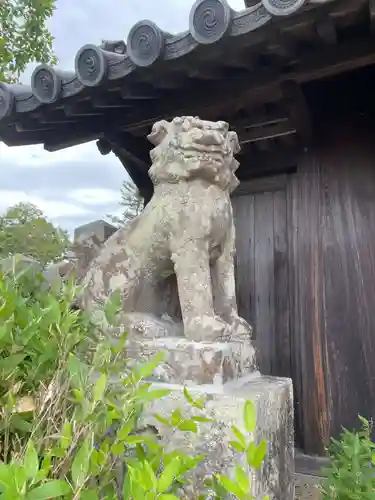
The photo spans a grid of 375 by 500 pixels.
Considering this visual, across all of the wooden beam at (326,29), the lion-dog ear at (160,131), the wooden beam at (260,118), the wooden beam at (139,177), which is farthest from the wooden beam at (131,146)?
the wooden beam at (326,29)

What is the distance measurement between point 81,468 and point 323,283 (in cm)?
234

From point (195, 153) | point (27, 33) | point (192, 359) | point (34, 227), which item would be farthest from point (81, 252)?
point (34, 227)

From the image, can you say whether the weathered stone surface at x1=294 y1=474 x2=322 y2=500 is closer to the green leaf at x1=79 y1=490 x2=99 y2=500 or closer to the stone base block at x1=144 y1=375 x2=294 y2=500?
the stone base block at x1=144 y1=375 x2=294 y2=500

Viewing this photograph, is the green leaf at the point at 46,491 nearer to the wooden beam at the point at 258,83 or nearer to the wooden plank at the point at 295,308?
the wooden plank at the point at 295,308

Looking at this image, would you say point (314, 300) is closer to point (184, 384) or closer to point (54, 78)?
point (184, 384)

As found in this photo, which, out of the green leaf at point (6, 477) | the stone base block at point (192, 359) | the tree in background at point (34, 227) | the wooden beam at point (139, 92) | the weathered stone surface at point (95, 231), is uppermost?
the tree in background at point (34, 227)

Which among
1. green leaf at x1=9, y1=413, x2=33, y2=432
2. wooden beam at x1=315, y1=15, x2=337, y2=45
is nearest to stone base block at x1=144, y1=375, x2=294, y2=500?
green leaf at x1=9, y1=413, x2=33, y2=432

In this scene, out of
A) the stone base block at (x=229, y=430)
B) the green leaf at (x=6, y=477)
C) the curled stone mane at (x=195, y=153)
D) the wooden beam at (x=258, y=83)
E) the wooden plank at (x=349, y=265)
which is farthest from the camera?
the wooden plank at (x=349, y=265)

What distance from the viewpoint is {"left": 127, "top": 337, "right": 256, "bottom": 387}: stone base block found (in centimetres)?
150

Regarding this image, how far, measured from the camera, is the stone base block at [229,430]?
4.42 feet

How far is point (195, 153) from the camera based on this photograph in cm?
177

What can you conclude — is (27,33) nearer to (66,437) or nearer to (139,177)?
(139,177)

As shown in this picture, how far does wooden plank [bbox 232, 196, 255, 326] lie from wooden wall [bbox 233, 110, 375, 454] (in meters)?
0.02

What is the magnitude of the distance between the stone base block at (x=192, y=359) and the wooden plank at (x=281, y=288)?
138 cm
